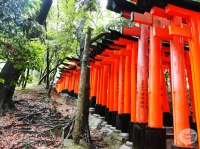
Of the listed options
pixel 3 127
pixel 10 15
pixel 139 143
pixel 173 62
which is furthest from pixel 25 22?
pixel 3 127

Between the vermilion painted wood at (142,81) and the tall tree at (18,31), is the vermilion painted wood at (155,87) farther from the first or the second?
the tall tree at (18,31)

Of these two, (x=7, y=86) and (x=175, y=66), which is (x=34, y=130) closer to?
(x=7, y=86)

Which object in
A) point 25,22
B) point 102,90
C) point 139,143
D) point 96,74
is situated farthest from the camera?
point 96,74

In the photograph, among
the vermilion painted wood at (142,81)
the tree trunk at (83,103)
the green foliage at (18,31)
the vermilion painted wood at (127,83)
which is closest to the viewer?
the green foliage at (18,31)

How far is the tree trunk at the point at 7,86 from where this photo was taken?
9.05 m

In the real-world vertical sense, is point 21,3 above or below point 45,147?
above

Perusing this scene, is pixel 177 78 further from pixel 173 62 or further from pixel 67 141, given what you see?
pixel 67 141

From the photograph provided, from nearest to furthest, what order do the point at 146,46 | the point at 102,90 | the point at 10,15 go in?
the point at 10,15
the point at 146,46
the point at 102,90

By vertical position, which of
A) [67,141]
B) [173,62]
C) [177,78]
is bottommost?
[67,141]

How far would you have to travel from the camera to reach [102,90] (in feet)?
32.5

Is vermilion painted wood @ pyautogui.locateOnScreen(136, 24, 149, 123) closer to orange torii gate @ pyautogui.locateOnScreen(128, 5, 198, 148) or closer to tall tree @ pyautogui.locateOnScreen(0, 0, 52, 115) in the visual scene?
orange torii gate @ pyautogui.locateOnScreen(128, 5, 198, 148)

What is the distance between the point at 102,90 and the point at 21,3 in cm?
714

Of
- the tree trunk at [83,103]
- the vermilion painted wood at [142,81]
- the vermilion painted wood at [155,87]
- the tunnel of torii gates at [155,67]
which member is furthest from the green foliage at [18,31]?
the vermilion painted wood at [142,81]

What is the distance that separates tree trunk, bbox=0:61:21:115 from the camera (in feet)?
29.7
